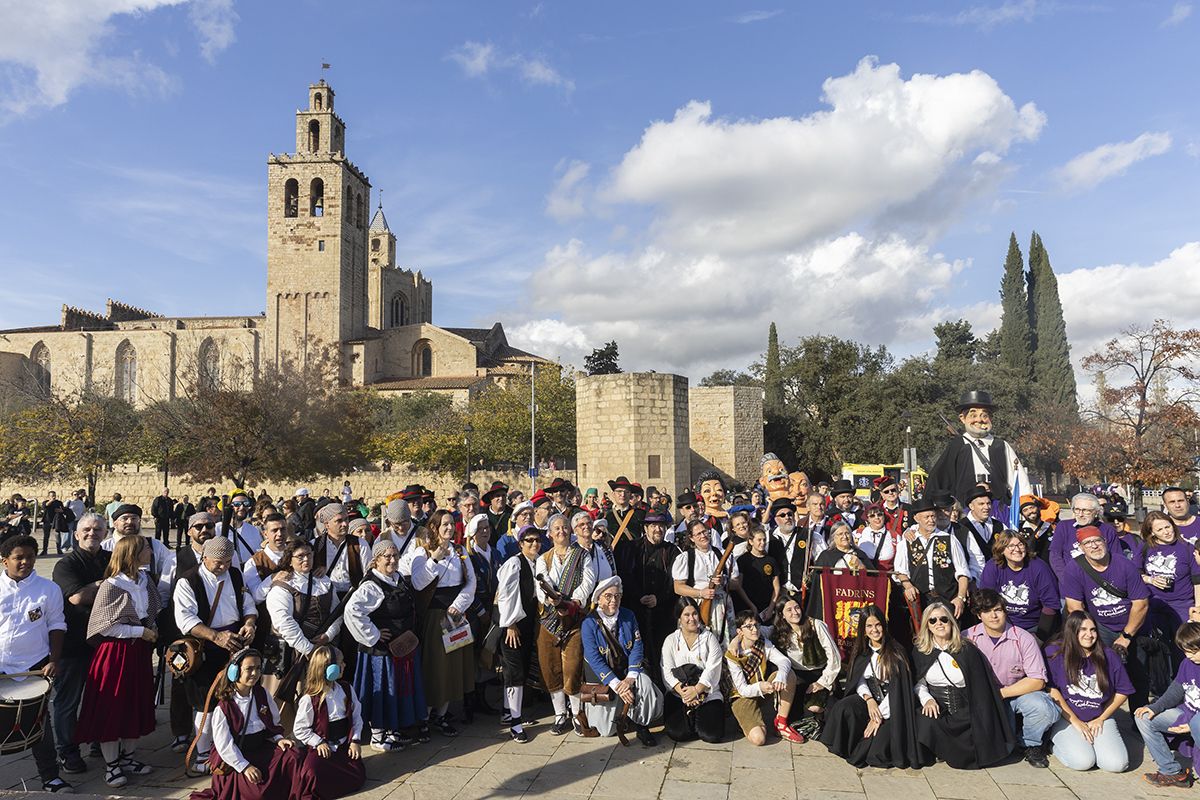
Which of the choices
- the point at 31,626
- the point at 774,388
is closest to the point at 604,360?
the point at 774,388

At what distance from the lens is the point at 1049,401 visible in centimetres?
4069

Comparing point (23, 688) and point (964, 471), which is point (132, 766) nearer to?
point (23, 688)

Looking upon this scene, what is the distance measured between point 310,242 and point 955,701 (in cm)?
5445

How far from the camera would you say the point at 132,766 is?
4.69 m

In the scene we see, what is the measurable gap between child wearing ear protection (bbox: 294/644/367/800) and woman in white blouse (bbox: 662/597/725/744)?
2.15m

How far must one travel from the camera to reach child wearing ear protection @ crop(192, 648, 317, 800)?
416 cm

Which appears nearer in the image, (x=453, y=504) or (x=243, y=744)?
(x=243, y=744)

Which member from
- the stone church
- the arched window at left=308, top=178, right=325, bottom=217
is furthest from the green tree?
the arched window at left=308, top=178, right=325, bottom=217

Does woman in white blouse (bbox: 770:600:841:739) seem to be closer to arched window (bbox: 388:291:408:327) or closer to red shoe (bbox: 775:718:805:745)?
red shoe (bbox: 775:718:805:745)

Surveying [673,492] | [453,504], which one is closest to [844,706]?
[453,504]

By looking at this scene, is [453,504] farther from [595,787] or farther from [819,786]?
[819,786]

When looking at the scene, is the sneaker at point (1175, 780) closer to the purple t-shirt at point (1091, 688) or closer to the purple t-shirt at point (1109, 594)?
the purple t-shirt at point (1091, 688)

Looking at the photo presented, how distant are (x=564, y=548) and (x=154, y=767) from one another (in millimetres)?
3059

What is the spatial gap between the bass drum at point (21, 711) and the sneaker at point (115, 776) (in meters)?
0.60
